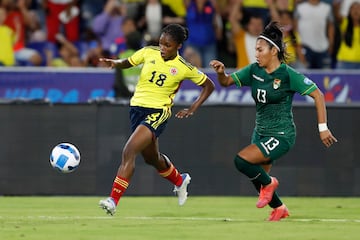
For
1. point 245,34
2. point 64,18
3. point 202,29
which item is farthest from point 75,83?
point 245,34

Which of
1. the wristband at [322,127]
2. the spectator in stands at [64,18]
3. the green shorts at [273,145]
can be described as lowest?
the green shorts at [273,145]

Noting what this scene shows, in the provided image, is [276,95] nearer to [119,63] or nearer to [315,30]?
[119,63]

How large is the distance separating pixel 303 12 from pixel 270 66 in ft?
29.6

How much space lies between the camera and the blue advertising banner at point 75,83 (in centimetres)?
1977

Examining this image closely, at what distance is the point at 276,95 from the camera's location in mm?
12492

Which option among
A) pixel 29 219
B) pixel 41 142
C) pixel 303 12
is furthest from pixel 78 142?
pixel 303 12

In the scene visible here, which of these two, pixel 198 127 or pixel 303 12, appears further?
pixel 303 12

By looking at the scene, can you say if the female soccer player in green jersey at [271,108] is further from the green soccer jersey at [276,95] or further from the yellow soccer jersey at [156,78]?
the yellow soccer jersey at [156,78]

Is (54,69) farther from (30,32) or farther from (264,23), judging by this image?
(264,23)

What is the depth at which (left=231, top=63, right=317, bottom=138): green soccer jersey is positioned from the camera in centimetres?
1246

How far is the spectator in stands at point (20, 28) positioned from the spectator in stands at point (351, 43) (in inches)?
226

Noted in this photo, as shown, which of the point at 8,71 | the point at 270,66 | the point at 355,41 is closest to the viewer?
the point at 270,66

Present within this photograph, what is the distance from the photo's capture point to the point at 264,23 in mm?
21562

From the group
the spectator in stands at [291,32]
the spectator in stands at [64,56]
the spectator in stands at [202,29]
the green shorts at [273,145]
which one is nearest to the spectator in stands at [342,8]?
the spectator in stands at [291,32]
